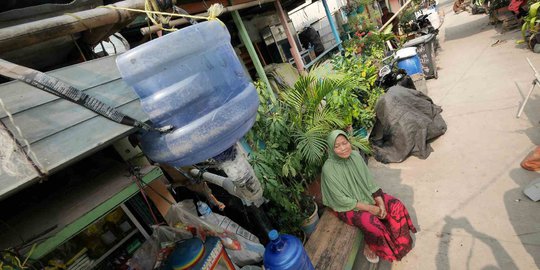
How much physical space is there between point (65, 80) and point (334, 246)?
8.73 feet

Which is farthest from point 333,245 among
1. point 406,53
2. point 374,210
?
point 406,53

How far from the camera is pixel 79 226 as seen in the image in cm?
128

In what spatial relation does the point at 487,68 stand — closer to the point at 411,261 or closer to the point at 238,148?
the point at 411,261

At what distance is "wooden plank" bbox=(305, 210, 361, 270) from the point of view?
2553 mm

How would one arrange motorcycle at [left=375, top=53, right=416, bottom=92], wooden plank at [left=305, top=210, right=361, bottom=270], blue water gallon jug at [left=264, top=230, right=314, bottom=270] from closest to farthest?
blue water gallon jug at [left=264, top=230, right=314, bottom=270] < wooden plank at [left=305, top=210, right=361, bottom=270] < motorcycle at [left=375, top=53, right=416, bottom=92]

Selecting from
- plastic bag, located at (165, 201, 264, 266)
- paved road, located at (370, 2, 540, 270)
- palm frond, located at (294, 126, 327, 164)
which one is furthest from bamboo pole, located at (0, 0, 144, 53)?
paved road, located at (370, 2, 540, 270)

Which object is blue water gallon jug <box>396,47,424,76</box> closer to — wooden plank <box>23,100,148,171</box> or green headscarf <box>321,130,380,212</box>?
green headscarf <box>321,130,380,212</box>

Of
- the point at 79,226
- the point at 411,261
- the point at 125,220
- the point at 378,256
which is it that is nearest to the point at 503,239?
the point at 411,261

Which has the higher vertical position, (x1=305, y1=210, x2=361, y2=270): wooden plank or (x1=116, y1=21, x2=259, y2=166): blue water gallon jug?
(x1=116, y1=21, x2=259, y2=166): blue water gallon jug

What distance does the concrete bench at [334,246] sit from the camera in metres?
2.56

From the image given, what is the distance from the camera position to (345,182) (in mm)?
2902

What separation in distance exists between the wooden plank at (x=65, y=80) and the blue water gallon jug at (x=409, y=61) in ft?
21.7

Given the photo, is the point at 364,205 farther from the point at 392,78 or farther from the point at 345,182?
the point at 392,78

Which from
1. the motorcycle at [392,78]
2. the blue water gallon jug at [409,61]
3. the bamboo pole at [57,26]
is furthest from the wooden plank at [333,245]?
the blue water gallon jug at [409,61]
